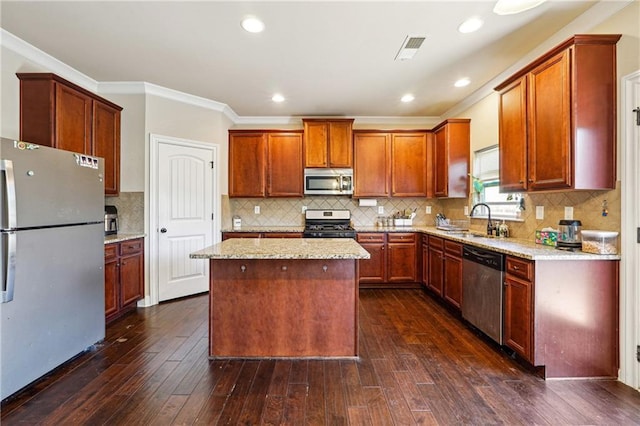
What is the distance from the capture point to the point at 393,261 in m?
4.38

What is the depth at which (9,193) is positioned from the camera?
1.80m


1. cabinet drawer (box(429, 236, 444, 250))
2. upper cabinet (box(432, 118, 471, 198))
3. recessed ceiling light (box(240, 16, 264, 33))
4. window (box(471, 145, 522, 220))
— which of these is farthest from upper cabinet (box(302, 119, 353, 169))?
recessed ceiling light (box(240, 16, 264, 33))

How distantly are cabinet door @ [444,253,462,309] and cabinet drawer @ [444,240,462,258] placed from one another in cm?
4

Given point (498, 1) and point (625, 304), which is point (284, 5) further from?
point (625, 304)

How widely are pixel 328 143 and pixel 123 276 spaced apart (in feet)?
10.6

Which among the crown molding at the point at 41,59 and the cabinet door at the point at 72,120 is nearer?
the crown molding at the point at 41,59

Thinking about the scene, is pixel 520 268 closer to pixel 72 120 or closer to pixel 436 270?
pixel 436 270

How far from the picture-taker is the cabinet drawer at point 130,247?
323 centimetres

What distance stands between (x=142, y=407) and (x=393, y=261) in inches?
135

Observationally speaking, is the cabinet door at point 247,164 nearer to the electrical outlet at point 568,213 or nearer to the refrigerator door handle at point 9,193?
the refrigerator door handle at point 9,193

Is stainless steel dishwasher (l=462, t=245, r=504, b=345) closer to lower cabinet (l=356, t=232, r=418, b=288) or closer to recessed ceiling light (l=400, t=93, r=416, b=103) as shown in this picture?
lower cabinet (l=356, t=232, r=418, b=288)

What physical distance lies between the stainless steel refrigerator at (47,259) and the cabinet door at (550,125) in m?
3.75

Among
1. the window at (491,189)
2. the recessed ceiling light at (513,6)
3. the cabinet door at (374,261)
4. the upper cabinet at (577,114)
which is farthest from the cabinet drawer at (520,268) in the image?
the cabinet door at (374,261)

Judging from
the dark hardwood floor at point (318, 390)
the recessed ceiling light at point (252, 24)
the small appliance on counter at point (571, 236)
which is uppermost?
the recessed ceiling light at point (252, 24)
